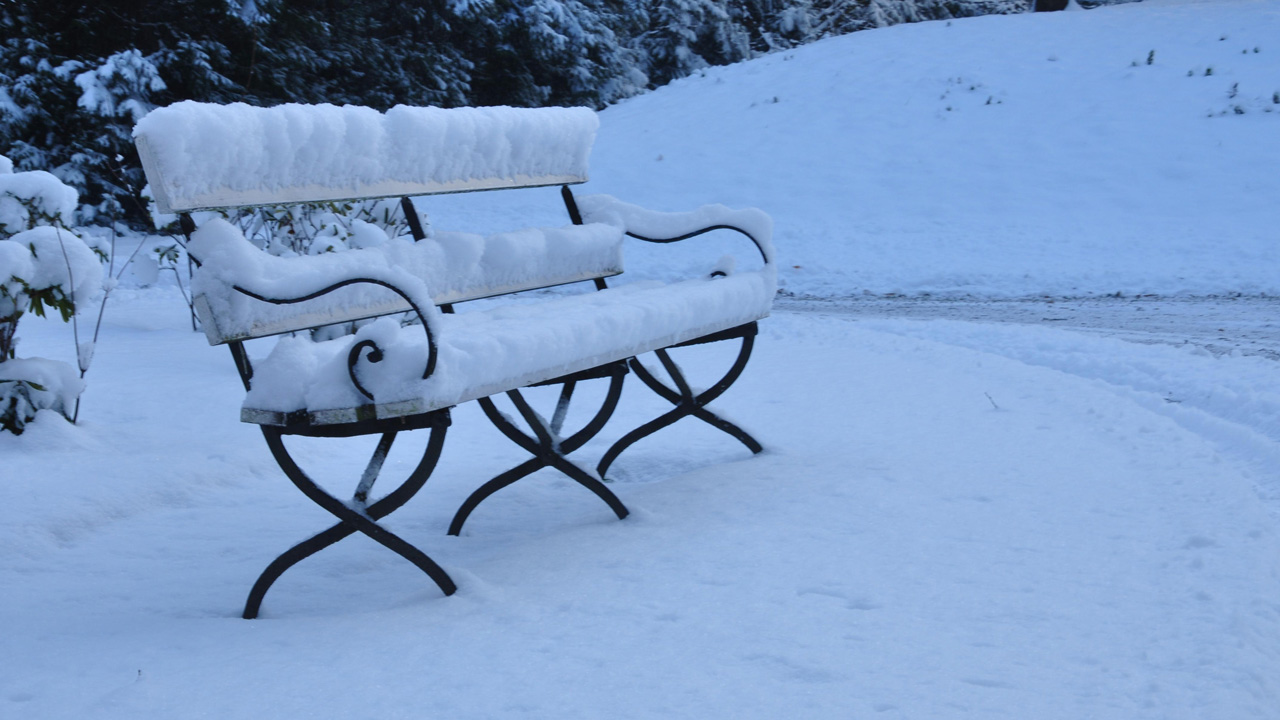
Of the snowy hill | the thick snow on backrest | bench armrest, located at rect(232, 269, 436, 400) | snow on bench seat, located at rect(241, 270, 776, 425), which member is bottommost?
the snowy hill

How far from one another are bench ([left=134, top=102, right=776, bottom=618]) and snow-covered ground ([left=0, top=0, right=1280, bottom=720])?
0.24 metres

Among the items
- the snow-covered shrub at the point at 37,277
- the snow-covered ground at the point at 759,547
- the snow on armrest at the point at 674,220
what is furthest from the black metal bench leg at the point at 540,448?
the snow-covered shrub at the point at 37,277

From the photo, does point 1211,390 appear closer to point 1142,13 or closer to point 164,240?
point 164,240

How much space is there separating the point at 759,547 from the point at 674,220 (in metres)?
1.35

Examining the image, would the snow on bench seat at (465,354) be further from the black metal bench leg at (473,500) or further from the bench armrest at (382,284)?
the black metal bench leg at (473,500)

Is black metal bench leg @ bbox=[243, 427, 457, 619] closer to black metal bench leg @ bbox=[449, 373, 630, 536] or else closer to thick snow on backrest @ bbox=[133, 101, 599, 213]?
black metal bench leg @ bbox=[449, 373, 630, 536]

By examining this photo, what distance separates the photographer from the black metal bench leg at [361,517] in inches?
87.6

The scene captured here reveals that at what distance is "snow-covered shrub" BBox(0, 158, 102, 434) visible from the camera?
3.41 m

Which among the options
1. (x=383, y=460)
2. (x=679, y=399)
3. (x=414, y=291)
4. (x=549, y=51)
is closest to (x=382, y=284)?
(x=414, y=291)

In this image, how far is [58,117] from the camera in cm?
1148

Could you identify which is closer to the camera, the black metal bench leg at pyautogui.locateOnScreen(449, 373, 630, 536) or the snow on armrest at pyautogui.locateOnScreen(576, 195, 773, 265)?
the black metal bench leg at pyautogui.locateOnScreen(449, 373, 630, 536)

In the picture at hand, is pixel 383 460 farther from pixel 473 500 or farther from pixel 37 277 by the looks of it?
pixel 37 277

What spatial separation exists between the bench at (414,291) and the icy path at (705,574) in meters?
0.21

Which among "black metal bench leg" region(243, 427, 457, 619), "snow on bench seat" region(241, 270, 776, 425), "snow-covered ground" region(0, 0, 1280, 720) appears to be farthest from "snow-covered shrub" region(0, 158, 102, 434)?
"black metal bench leg" region(243, 427, 457, 619)
